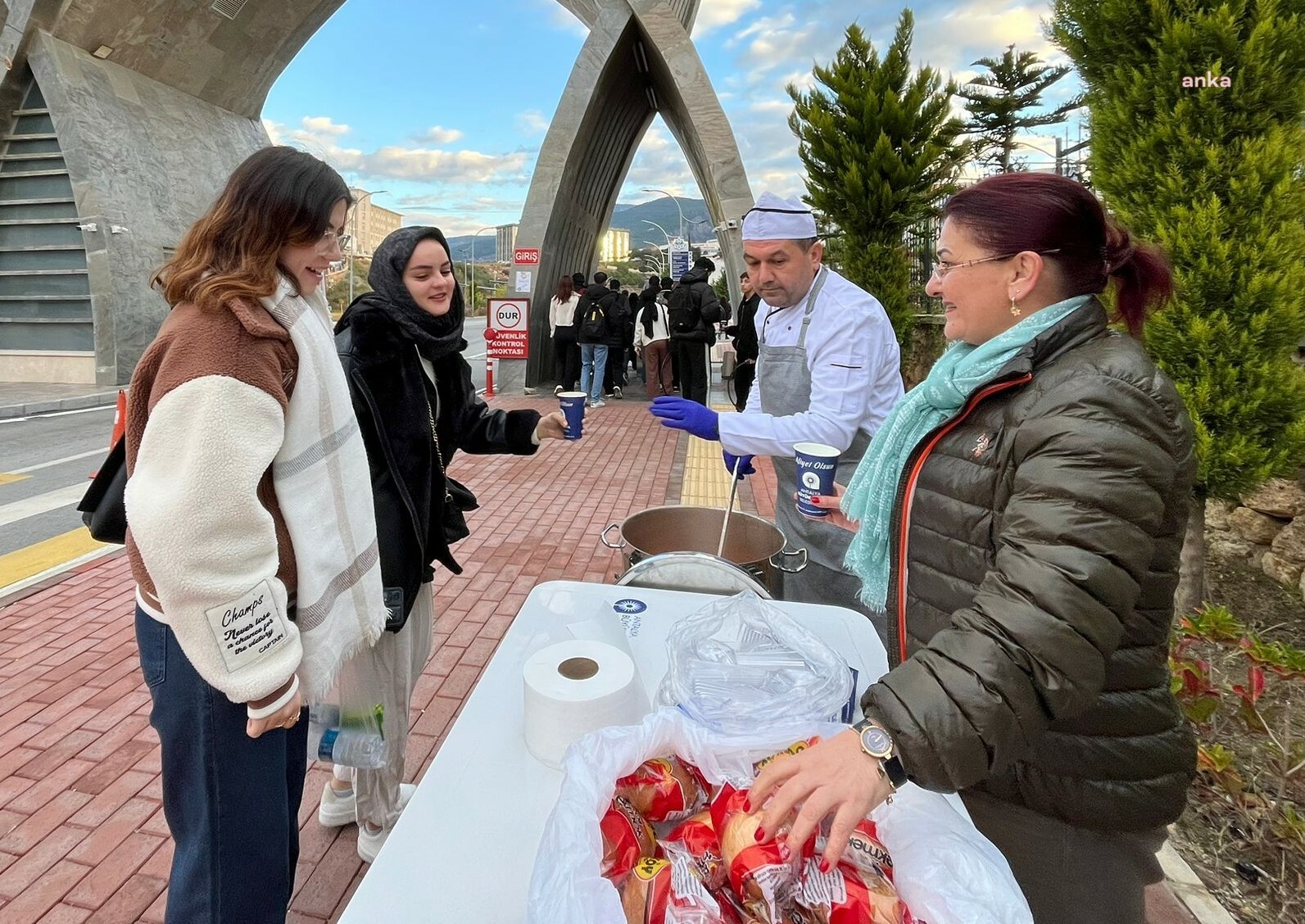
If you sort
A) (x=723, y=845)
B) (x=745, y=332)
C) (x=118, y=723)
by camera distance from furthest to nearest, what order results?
(x=745, y=332), (x=118, y=723), (x=723, y=845)

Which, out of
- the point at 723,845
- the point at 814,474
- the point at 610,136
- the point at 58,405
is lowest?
the point at 58,405

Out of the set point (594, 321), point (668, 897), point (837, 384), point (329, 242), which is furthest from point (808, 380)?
point (594, 321)

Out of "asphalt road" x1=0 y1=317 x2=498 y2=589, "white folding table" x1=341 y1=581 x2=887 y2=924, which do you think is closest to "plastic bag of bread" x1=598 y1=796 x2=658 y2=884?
"white folding table" x1=341 y1=581 x2=887 y2=924

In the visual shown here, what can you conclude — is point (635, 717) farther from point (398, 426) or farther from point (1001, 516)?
point (398, 426)

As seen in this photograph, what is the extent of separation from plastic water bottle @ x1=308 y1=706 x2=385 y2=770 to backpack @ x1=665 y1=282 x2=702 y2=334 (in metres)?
8.78

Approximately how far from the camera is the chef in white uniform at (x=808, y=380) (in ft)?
8.82

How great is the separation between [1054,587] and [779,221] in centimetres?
217

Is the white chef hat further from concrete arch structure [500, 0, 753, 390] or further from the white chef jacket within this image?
concrete arch structure [500, 0, 753, 390]

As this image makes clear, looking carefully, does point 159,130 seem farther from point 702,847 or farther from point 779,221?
point 702,847

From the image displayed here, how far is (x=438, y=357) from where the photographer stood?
2.26 meters

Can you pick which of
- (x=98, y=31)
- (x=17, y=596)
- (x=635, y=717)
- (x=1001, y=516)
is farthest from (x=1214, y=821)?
(x=98, y=31)

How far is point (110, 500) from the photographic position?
1523 millimetres

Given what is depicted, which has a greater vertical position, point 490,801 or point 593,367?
point 490,801

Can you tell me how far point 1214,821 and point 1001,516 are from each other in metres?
Answer: 2.06
